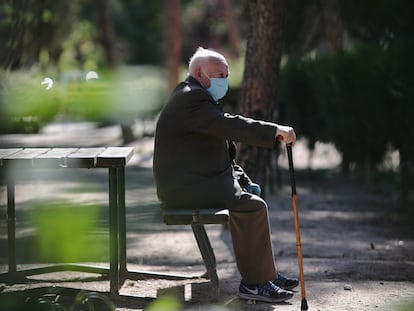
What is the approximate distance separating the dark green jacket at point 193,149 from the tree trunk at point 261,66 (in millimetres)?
3777

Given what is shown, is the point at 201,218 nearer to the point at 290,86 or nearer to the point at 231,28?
the point at 290,86

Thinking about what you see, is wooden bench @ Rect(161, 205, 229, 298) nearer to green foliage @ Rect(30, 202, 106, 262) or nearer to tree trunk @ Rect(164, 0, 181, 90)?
green foliage @ Rect(30, 202, 106, 262)

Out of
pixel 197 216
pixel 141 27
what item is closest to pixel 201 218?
pixel 197 216

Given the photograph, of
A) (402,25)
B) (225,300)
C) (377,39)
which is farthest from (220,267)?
(377,39)

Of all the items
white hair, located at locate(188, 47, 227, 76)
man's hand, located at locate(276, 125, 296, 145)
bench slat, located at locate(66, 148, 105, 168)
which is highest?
white hair, located at locate(188, 47, 227, 76)

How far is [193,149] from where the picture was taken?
4945 millimetres

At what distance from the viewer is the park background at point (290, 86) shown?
1503mm

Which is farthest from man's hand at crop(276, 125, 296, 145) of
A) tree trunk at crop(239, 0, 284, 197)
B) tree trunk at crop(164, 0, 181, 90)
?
tree trunk at crop(164, 0, 181, 90)

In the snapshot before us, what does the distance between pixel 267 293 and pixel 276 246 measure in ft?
10.2

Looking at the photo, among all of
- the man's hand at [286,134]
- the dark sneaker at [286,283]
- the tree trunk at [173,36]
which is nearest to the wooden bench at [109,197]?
the man's hand at [286,134]

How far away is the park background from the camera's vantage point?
1.50 m

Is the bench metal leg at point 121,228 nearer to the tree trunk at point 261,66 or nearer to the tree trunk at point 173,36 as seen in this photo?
the tree trunk at point 261,66

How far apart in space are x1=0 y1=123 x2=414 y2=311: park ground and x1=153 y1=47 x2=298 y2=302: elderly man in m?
0.25

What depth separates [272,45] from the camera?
8.68 m
